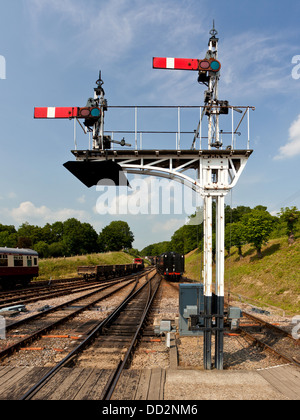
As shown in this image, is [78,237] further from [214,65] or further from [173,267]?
[214,65]

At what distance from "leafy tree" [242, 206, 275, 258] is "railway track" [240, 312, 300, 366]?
21.7m

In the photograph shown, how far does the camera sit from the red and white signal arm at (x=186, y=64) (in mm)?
7355

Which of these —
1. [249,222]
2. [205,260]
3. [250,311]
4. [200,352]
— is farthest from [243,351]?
[249,222]

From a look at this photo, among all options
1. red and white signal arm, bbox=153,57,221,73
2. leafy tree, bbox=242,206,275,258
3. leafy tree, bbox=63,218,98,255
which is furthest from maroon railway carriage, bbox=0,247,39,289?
leafy tree, bbox=63,218,98,255

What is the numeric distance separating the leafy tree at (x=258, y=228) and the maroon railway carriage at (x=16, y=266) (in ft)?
78.7

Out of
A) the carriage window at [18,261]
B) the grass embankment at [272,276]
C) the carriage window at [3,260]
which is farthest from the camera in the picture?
the carriage window at [18,261]

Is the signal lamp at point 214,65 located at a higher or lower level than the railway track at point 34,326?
higher

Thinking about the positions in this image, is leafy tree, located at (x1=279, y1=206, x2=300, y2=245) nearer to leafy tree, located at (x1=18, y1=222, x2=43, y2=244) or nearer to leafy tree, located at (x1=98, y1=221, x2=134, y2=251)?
leafy tree, located at (x1=18, y1=222, x2=43, y2=244)

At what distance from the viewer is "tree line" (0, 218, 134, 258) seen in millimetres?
87125

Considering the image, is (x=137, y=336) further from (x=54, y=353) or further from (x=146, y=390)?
(x=146, y=390)

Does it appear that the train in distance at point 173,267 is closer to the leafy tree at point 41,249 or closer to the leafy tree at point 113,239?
the leafy tree at point 41,249

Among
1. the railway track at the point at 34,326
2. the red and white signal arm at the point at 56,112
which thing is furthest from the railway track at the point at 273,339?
the red and white signal arm at the point at 56,112

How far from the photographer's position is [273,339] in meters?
9.38
